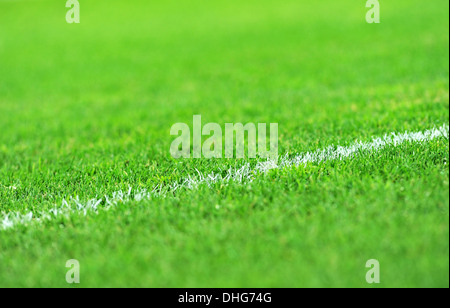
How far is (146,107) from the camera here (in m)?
5.31

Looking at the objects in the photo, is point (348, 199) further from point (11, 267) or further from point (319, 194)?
point (11, 267)

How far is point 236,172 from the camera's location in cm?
294

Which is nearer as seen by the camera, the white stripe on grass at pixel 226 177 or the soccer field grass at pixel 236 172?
the soccer field grass at pixel 236 172

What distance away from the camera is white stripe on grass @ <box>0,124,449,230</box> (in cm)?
263

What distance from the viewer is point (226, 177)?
114 inches

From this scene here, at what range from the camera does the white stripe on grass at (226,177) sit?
263 cm

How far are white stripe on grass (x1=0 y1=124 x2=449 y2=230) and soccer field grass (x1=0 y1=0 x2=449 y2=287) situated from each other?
18 mm

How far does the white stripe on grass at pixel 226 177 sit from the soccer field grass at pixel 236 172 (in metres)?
0.02

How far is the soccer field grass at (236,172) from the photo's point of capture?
2018 millimetres

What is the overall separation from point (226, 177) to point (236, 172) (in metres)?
0.09
